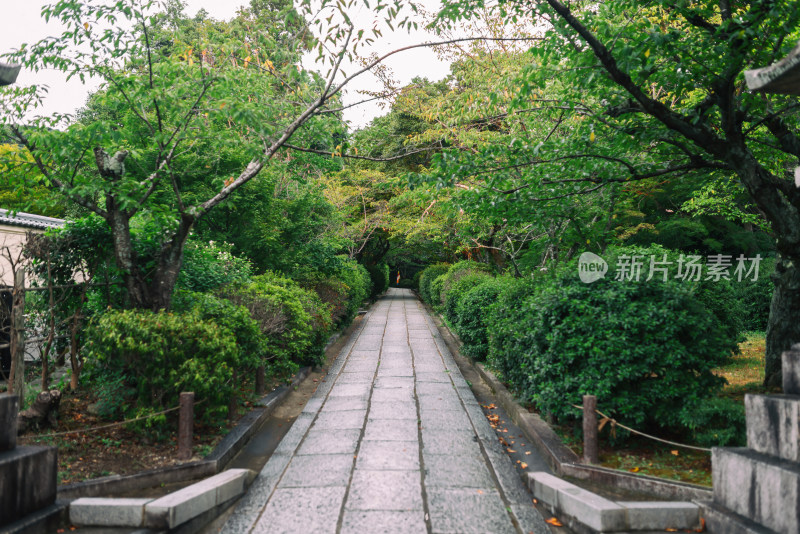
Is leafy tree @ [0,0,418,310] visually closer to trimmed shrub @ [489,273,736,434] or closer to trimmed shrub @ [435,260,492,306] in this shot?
trimmed shrub @ [489,273,736,434]

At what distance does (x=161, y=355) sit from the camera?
489 cm

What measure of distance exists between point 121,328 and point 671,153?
675cm

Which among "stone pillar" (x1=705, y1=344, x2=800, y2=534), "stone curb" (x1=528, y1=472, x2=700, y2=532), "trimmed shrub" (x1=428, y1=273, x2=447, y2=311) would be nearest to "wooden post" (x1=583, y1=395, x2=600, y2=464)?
"stone curb" (x1=528, y1=472, x2=700, y2=532)

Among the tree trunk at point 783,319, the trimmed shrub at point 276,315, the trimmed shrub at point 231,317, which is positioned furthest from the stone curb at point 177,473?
the tree trunk at point 783,319

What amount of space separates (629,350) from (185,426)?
435cm

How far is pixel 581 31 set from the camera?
172 inches

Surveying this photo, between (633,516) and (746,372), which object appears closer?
(633,516)

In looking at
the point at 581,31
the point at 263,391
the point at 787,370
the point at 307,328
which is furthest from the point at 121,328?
the point at 787,370

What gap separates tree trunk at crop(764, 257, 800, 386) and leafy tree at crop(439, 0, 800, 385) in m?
0.01

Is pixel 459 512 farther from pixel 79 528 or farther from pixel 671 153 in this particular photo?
pixel 671 153

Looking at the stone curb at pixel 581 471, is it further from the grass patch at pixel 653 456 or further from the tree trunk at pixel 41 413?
the tree trunk at pixel 41 413

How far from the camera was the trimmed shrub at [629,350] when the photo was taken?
4.68m

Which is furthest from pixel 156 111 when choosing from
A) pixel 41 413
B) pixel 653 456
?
pixel 653 456

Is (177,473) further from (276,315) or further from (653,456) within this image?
(653,456)
